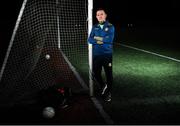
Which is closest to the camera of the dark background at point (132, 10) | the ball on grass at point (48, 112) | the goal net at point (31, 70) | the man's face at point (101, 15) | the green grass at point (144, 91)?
the ball on grass at point (48, 112)

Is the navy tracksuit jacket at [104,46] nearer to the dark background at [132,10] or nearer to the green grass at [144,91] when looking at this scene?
the green grass at [144,91]

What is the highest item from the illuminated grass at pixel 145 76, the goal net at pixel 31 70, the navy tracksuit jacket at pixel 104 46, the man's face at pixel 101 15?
the man's face at pixel 101 15

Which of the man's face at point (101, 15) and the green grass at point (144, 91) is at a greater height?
the man's face at point (101, 15)

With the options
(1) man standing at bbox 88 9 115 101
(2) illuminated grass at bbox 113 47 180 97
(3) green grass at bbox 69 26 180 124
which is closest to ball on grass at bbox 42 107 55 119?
(3) green grass at bbox 69 26 180 124

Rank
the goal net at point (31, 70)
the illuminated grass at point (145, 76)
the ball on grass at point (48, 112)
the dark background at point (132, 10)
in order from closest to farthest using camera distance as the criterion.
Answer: the ball on grass at point (48, 112), the goal net at point (31, 70), the illuminated grass at point (145, 76), the dark background at point (132, 10)

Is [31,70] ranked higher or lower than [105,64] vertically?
lower

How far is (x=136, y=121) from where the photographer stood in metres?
5.88

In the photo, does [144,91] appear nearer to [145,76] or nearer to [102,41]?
[145,76]

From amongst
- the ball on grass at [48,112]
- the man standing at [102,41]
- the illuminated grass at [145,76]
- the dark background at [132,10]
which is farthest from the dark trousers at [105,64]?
the dark background at [132,10]

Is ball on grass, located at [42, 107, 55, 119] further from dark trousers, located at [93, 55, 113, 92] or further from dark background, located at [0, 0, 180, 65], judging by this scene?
dark background, located at [0, 0, 180, 65]

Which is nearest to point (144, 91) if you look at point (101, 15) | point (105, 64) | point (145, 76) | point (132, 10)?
point (105, 64)

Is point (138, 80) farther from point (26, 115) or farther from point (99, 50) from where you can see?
point (26, 115)

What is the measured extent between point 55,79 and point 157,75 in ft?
10.6

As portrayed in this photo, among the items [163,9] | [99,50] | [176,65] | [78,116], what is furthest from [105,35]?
[163,9]
